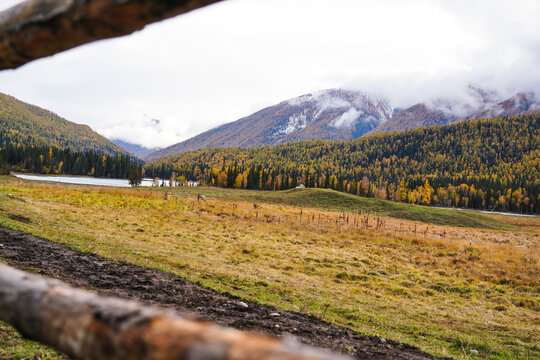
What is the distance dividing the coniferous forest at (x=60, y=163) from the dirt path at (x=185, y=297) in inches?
4529

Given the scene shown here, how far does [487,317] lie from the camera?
1148 cm

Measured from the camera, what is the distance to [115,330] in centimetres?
111

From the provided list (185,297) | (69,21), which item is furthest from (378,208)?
(69,21)

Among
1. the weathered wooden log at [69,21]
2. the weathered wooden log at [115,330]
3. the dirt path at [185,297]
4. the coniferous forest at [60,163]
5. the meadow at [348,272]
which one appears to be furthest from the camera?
the coniferous forest at [60,163]

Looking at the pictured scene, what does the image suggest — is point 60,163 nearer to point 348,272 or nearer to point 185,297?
point 348,272

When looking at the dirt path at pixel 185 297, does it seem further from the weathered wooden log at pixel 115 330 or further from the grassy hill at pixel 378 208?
the grassy hill at pixel 378 208

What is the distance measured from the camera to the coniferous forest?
13138 centimetres

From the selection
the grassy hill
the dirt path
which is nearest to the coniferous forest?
the grassy hill

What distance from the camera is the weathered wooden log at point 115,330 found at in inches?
35.5

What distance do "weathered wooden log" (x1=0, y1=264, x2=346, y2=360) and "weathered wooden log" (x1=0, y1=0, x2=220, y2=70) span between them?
4.27 ft

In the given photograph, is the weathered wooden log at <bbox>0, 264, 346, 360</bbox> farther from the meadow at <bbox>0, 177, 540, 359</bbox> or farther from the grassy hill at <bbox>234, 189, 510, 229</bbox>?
the grassy hill at <bbox>234, 189, 510, 229</bbox>

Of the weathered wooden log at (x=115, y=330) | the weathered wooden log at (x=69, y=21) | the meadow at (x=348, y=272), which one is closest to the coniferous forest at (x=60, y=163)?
the meadow at (x=348, y=272)

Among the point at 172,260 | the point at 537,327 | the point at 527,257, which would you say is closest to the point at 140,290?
the point at 172,260

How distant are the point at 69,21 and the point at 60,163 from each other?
16741cm
